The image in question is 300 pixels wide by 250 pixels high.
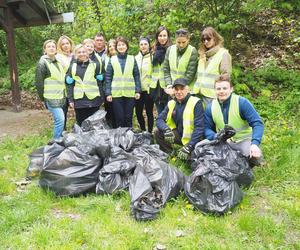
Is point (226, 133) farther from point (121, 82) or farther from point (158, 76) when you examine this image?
point (121, 82)

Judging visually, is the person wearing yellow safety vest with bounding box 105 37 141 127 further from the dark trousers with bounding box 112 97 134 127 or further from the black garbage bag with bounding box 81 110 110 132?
the black garbage bag with bounding box 81 110 110 132

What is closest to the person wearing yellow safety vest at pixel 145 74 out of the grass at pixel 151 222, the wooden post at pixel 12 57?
the grass at pixel 151 222

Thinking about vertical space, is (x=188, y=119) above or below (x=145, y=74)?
below

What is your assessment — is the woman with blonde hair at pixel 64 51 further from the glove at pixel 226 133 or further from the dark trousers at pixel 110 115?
the glove at pixel 226 133

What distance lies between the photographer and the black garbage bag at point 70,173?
13.8 feet

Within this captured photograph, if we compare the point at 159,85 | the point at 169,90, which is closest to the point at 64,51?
the point at 159,85

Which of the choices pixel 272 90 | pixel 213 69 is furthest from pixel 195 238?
pixel 272 90

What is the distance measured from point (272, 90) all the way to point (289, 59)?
1385 mm

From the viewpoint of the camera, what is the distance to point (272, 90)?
8133 mm

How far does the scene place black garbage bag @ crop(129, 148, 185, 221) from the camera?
12.3 ft

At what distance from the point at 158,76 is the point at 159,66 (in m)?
0.15

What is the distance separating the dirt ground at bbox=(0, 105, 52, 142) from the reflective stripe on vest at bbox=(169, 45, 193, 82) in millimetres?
3377

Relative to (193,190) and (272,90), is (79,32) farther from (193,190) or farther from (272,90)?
(193,190)

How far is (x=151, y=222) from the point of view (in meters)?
3.72
